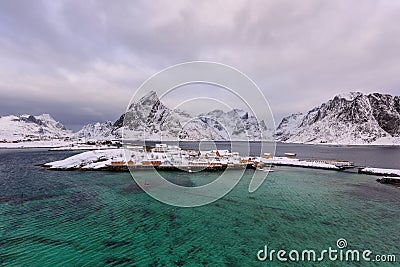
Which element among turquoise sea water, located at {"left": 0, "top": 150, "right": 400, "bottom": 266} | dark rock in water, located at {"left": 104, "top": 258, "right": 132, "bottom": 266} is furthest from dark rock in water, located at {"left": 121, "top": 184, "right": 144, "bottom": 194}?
dark rock in water, located at {"left": 104, "top": 258, "right": 132, "bottom": 266}

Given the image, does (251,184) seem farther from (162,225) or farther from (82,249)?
(82,249)

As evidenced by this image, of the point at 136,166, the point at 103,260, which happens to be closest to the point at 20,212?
the point at 103,260

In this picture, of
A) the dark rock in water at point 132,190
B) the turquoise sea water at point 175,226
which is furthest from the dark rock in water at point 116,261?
the dark rock in water at point 132,190

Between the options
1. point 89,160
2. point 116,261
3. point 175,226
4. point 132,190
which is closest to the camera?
point 116,261

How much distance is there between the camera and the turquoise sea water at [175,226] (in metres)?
12.7

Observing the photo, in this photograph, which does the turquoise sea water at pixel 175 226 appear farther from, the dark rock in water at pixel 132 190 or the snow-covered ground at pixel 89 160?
the snow-covered ground at pixel 89 160

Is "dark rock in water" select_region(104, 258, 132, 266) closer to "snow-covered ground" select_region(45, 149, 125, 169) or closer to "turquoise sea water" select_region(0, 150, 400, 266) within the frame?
"turquoise sea water" select_region(0, 150, 400, 266)

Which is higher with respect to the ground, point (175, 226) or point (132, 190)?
point (132, 190)

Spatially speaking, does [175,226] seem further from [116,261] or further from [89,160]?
[89,160]

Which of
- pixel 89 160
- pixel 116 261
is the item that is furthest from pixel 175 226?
pixel 89 160

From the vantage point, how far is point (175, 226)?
17.3 metres

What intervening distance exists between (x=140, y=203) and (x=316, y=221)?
737 inches

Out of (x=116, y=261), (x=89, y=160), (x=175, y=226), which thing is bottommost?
(x=116, y=261)

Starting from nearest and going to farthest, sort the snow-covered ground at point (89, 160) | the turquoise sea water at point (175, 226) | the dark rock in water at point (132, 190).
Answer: the turquoise sea water at point (175, 226) → the dark rock in water at point (132, 190) → the snow-covered ground at point (89, 160)
